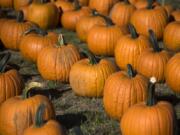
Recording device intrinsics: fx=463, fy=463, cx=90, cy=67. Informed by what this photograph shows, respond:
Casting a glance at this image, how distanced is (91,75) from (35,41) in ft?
6.63

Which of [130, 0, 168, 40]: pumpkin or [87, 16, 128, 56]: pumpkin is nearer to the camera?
[87, 16, 128, 56]: pumpkin

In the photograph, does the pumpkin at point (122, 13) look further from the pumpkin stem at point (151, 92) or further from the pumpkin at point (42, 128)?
the pumpkin at point (42, 128)

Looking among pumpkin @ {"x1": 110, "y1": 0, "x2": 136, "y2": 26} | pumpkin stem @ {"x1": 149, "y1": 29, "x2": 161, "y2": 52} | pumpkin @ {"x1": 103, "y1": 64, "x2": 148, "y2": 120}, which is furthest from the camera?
pumpkin @ {"x1": 110, "y1": 0, "x2": 136, "y2": 26}

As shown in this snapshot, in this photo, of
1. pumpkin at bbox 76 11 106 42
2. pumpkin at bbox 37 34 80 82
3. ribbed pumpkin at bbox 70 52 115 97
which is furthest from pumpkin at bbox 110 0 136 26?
ribbed pumpkin at bbox 70 52 115 97

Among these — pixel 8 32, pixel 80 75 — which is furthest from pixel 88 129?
pixel 8 32

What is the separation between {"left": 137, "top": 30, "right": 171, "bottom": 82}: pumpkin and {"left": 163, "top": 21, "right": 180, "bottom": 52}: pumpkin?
149 cm

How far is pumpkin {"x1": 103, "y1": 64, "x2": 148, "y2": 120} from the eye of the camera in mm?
6500

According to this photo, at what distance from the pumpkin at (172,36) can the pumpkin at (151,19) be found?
58cm

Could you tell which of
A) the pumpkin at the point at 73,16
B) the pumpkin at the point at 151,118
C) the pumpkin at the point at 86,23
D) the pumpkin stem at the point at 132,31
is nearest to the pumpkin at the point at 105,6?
the pumpkin at the point at 73,16

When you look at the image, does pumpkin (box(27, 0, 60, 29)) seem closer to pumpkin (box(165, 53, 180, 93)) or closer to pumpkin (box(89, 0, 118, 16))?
pumpkin (box(89, 0, 118, 16))

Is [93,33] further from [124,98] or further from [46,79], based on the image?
[124,98]

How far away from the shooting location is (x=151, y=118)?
18.7ft

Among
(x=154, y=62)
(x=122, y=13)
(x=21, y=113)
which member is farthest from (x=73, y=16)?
(x=21, y=113)

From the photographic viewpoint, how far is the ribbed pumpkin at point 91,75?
7.32 m
